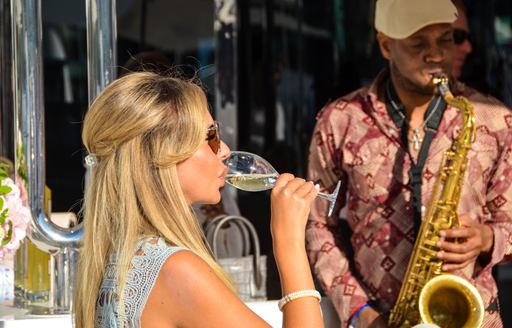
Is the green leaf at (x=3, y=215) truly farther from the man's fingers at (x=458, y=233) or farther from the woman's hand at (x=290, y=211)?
the man's fingers at (x=458, y=233)

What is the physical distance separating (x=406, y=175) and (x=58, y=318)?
3.91 ft

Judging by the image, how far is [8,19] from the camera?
534cm

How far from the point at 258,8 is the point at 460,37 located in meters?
1.27

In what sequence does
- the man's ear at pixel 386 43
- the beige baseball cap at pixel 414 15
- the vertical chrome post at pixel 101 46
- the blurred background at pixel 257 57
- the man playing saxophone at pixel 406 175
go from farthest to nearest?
1. the blurred background at pixel 257 57
2. the man's ear at pixel 386 43
3. the beige baseball cap at pixel 414 15
4. the man playing saxophone at pixel 406 175
5. the vertical chrome post at pixel 101 46

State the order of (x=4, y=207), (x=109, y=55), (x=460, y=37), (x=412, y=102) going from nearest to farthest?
(x=4, y=207) → (x=109, y=55) → (x=412, y=102) → (x=460, y=37)

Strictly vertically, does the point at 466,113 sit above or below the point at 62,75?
above

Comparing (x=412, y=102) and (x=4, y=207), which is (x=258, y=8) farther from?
(x=4, y=207)

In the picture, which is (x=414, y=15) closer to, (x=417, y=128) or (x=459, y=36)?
(x=417, y=128)

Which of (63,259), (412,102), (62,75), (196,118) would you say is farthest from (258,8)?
(196,118)

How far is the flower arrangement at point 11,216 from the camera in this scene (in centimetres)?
307

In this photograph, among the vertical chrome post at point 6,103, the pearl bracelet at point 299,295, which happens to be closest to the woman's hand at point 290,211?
the pearl bracelet at point 299,295

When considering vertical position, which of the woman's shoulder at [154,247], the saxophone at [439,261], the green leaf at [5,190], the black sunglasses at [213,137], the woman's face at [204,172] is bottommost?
the saxophone at [439,261]

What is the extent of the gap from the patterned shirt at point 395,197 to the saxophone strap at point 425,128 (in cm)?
2

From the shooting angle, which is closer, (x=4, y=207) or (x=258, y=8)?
(x=4, y=207)
